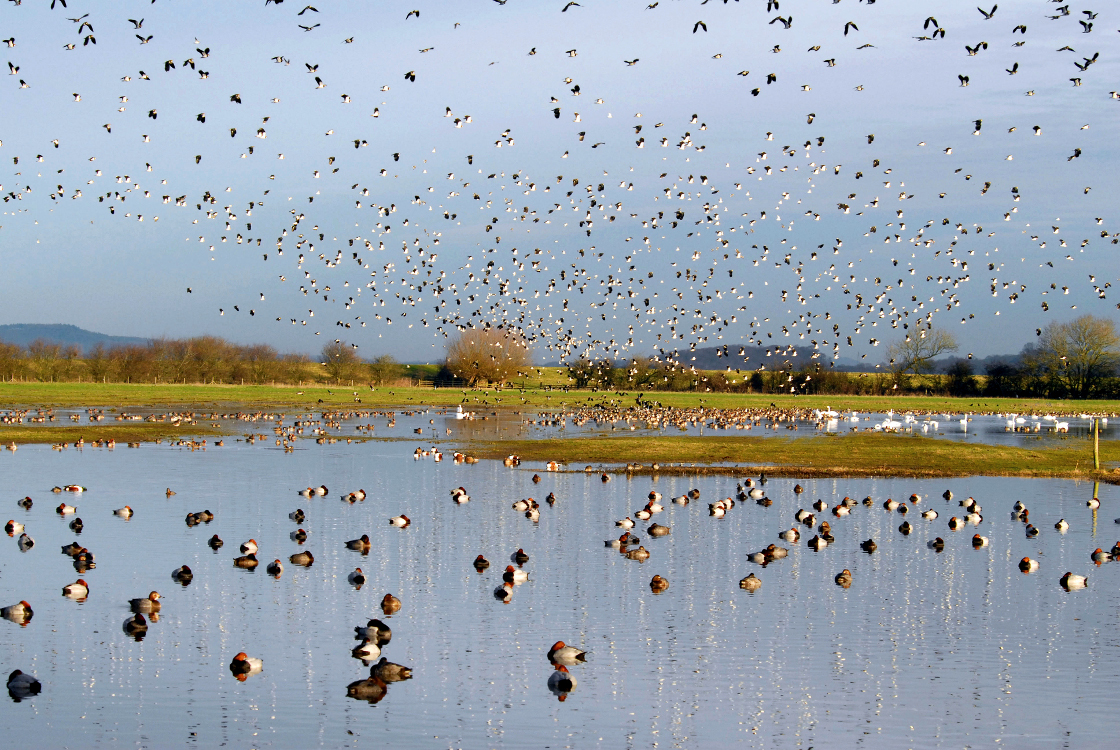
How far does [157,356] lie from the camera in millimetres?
153500

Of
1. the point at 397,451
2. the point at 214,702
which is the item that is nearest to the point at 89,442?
the point at 397,451

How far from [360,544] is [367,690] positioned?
→ 11.1 metres

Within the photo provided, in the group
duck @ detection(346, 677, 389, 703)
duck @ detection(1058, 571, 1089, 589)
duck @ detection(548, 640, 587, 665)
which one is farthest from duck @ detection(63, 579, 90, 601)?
duck @ detection(1058, 571, 1089, 589)

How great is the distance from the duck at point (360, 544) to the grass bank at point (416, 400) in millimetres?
70745

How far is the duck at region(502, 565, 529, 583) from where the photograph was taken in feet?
68.5

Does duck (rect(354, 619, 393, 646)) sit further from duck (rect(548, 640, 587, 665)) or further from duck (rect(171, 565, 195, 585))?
duck (rect(171, 565, 195, 585))

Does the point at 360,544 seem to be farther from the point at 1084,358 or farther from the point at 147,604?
the point at 1084,358

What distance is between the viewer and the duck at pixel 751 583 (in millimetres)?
21516

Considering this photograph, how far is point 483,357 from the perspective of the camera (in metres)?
161

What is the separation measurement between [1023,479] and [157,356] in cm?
13687

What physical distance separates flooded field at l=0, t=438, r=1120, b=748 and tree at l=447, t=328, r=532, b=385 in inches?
4985

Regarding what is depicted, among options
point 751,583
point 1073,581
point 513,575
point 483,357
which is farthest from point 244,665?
point 483,357

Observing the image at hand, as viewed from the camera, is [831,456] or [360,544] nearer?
[360,544]

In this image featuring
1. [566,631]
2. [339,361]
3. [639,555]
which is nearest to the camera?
[566,631]
